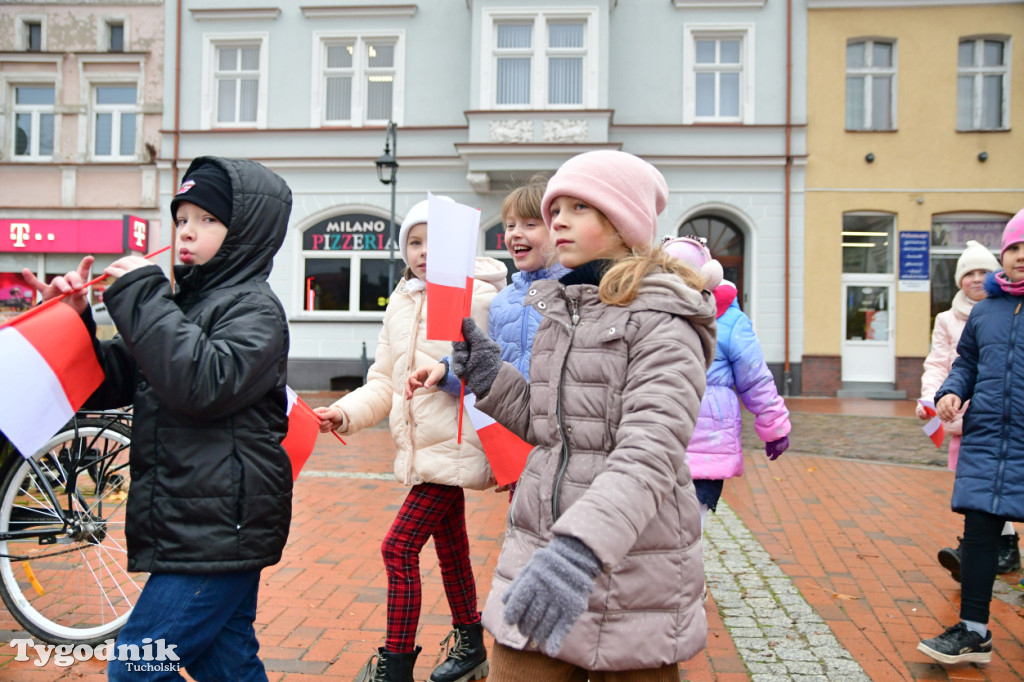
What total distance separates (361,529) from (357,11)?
533 inches

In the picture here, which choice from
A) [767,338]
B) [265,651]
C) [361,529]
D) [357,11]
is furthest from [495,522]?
[357,11]

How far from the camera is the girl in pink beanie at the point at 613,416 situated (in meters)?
1.55

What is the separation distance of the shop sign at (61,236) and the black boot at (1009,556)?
1677 centimetres

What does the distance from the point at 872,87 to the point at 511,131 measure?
7.36 m

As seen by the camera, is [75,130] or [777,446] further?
[75,130]

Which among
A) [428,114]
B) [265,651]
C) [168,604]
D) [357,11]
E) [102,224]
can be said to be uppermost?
[357,11]

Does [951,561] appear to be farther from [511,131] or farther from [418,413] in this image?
[511,131]

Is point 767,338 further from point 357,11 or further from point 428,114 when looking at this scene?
point 357,11

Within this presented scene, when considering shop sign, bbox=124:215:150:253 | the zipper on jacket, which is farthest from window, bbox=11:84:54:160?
the zipper on jacket

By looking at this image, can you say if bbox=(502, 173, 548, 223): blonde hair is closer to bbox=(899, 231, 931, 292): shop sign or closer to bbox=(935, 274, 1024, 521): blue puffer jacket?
bbox=(935, 274, 1024, 521): blue puffer jacket

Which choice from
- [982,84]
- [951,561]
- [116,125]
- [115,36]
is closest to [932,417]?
[951,561]

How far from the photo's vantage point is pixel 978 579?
3.12 metres

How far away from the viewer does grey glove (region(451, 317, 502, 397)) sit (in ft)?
6.36

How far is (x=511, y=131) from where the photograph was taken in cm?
1466
